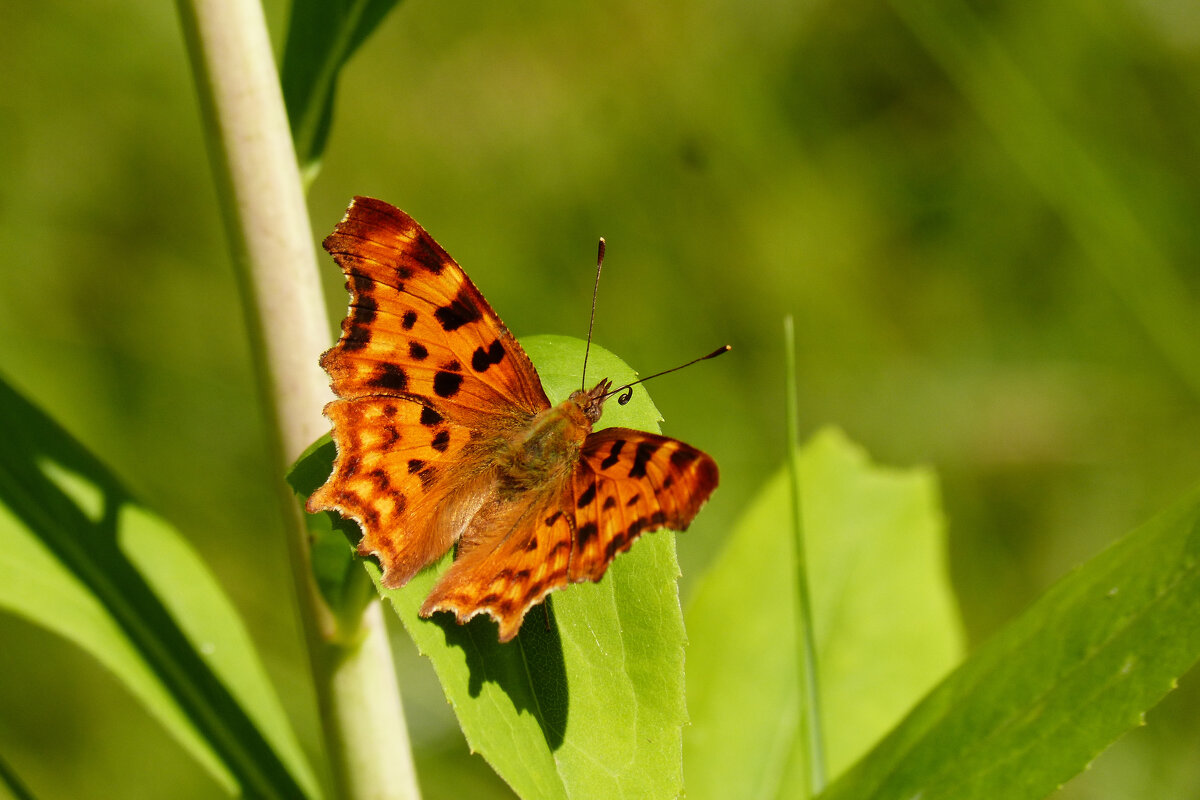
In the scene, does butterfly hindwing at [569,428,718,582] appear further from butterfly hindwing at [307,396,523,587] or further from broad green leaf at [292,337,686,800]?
butterfly hindwing at [307,396,523,587]

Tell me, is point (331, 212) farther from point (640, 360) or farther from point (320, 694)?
point (320, 694)

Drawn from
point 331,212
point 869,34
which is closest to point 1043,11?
point 869,34

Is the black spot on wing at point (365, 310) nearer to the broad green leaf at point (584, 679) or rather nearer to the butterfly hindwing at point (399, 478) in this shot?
the butterfly hindwing at point (399, 478)

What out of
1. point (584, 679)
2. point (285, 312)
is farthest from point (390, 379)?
point (584, 679)

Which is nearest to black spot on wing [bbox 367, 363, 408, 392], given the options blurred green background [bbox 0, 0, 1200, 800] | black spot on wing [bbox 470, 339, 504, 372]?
black spot on wing [bbox 470, 339, 504, 372]

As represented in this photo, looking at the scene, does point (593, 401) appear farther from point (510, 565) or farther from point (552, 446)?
point (510, 565)

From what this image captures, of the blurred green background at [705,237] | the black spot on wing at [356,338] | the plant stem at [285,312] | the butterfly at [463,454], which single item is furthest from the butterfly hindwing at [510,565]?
the blurred green background at [705,237]
